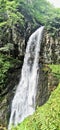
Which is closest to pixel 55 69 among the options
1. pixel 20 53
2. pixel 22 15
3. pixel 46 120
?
pixel 20 53

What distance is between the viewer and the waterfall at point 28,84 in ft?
54.9

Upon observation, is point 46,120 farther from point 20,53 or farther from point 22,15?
point 22,15

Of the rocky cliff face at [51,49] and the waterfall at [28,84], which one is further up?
the rocky cliff face at [51,49]

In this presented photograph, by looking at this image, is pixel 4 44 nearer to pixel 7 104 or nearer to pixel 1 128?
pixel 7 104

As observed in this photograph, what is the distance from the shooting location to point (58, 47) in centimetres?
1908

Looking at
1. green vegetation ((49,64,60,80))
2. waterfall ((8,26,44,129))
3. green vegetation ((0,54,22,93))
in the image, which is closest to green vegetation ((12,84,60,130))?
waterfall ((8,26,44,129))

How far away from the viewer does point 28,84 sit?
17938mm

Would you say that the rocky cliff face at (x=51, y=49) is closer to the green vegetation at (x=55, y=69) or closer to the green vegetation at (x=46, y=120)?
the green vegetation at (x=55, y=69)

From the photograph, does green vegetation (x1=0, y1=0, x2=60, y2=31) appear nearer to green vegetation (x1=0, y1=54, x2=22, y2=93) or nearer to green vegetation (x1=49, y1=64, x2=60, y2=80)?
green vegetation (x1=0, y1=54, x2=22, y2=93)

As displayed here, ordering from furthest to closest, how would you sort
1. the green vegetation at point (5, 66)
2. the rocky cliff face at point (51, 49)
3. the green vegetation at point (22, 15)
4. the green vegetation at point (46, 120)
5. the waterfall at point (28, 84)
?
the green vegetation at point (22, 15) < the rocky cliff face at point (51, 49) < the green vegetation at point (5, 66) < the waterfall at point (28, 84) < the green vegetation at point (46, 120)

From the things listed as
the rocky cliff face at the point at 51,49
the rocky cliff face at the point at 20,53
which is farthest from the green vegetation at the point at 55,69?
the rocky cliff face at the point at 51,49

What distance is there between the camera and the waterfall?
16719mm

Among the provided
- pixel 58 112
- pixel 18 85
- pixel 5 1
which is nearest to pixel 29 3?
pixel 5 1

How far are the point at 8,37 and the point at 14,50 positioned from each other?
1.14 meters
